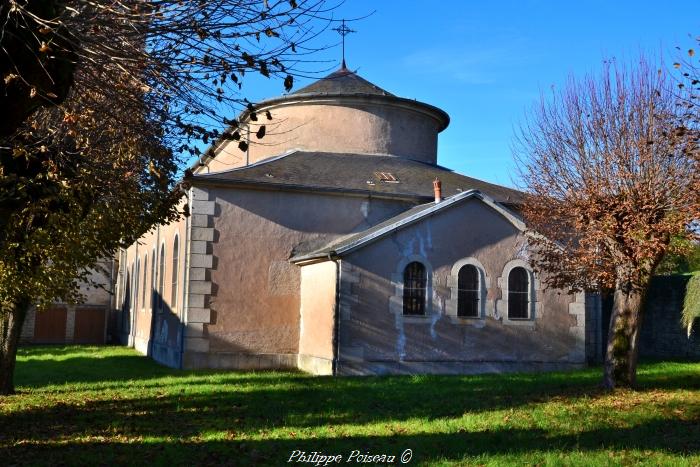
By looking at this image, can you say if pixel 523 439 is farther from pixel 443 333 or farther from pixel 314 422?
pixel 443 333

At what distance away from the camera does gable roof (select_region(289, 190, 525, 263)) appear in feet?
55.3

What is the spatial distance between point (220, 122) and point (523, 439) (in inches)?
218

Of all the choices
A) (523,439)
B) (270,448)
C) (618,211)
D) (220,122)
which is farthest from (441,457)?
(618,211)

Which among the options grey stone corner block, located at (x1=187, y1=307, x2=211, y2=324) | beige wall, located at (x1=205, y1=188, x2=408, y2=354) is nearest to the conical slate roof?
beige wall, located at (x1=205, y1=188, x2=408, y2=354)

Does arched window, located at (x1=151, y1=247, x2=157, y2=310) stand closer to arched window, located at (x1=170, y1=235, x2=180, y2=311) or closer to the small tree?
arched window, located at (x1=170, y1=235, x2=180, y2=311)

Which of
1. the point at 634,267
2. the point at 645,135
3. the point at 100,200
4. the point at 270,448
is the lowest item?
the point at 270,448

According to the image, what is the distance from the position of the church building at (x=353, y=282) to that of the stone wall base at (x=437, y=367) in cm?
3

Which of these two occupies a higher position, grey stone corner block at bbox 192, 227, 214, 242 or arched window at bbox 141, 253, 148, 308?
grey stone corner block at bbox 192, 227, 214, 242

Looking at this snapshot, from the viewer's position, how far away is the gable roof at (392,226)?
55.3 feet

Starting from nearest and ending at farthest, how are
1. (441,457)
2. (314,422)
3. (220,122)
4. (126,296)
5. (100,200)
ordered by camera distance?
(220,122) → (441,457) → (314,422) → (100,200) → (126,296)

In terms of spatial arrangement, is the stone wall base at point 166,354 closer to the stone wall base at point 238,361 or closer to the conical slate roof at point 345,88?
the stone wall base at point 238,361

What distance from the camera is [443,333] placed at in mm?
17547

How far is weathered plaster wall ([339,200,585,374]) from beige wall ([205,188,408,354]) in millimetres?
2486

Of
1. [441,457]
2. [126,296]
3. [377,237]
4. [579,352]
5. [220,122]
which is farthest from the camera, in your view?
[126,296]
